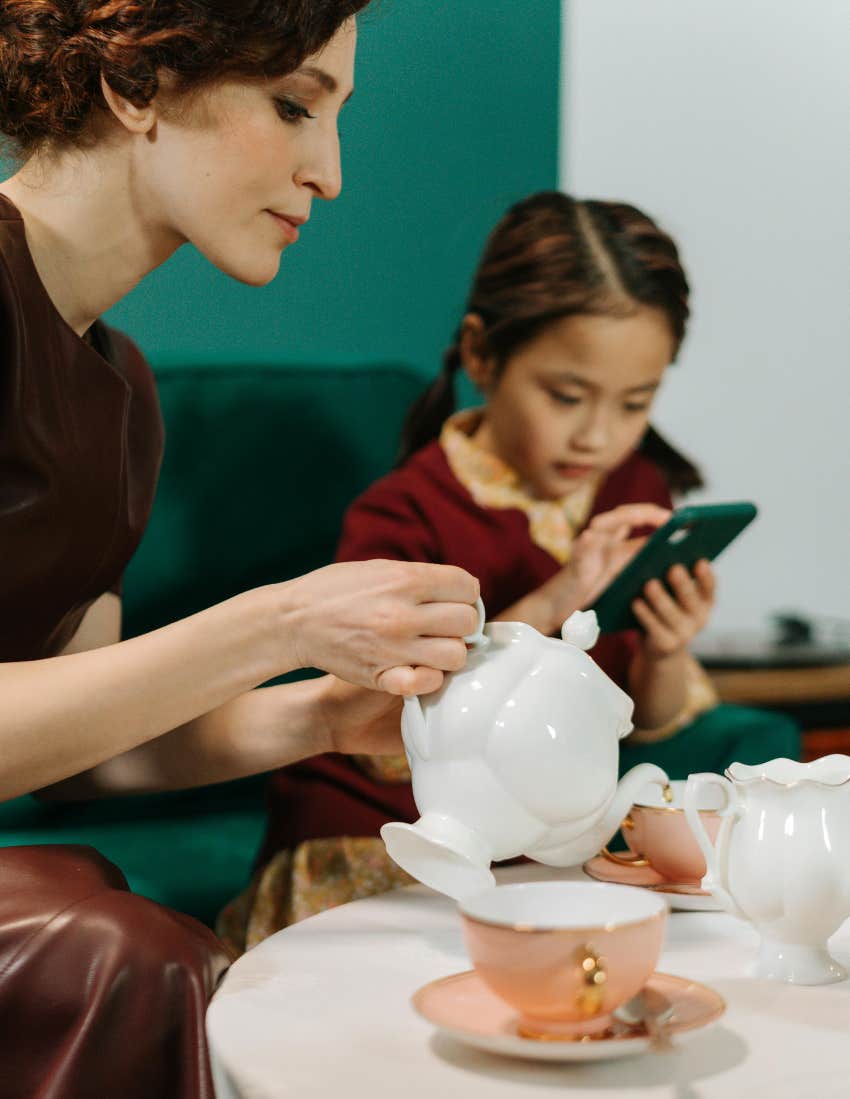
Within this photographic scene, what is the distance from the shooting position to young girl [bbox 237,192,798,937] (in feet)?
5.37

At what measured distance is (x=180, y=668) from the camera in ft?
3.05

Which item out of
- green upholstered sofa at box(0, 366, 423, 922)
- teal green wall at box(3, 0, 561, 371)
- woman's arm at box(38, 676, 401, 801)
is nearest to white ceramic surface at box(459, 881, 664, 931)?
woman's arm at box(38, 676, 401, 801)

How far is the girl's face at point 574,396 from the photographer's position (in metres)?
1.75

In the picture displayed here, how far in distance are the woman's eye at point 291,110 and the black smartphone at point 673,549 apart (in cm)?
66

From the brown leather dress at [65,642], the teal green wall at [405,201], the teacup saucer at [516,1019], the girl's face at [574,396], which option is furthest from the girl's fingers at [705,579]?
the teacup saucer at [516,1019]

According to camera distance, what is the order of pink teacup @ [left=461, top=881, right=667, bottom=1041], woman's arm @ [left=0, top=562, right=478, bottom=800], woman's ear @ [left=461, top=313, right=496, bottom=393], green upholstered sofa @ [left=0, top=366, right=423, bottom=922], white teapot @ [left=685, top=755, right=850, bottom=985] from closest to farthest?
pink teacup @ [left=461, top=881, right=667, bottom=1041] → white teapot @ [left=685, top=755, right=850, bottom=985] → woman's arm @ [left=0, top=562, right=478, bottom=800] → green upholstered sofa @ [left=0, top=366, right=423, bottom=922] → woman's ear @ [left=461, top=313, right=496, bottom=393]

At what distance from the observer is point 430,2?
1993 millimetres

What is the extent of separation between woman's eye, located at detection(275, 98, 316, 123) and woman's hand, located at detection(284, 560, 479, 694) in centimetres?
46

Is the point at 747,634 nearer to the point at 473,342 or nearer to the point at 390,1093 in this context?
the point at 473,342

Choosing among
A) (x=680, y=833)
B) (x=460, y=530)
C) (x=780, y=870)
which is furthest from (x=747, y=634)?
(x=780, y=870)

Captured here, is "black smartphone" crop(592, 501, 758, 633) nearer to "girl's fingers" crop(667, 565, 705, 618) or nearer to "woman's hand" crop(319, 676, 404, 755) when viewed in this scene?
"girl's fingers" crop(667, 565, 705, 618)

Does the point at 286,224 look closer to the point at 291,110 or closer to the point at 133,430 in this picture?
the point at 291,110

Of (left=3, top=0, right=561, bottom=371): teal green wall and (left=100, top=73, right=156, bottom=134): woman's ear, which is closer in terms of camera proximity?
(left=100, top=73, right=156, bottom=134): woman's ear

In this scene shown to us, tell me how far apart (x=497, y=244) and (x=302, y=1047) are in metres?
1.38
